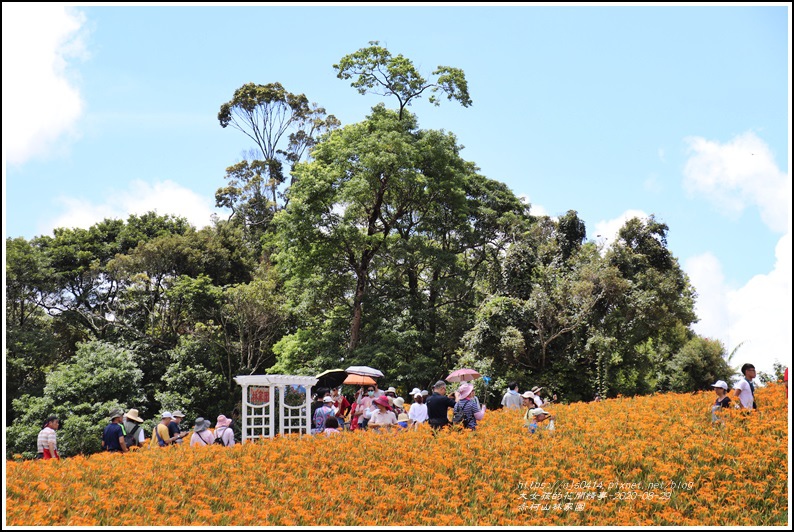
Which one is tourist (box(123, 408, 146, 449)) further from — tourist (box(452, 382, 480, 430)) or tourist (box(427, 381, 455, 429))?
tourist (box(452, 382, 480, 430))

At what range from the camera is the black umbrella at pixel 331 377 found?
20.9 meters

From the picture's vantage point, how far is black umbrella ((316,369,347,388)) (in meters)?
20.9

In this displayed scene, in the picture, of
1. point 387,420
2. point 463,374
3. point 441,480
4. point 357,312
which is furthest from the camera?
point 357,312

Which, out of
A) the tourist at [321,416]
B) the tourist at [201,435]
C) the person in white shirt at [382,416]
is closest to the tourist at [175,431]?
the tourist at [201,435]

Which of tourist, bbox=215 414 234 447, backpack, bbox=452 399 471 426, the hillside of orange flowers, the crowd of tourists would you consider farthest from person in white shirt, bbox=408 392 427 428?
tourist, bbox=215 414 234 447

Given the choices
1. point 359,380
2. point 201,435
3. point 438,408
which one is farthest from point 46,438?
point 359,380

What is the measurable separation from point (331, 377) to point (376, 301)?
32.8 ft

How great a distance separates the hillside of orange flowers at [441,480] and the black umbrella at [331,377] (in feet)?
22.1

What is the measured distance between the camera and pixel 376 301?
3114 centimetres

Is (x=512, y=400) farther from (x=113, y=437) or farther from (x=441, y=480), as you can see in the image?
(x=113, y=437)

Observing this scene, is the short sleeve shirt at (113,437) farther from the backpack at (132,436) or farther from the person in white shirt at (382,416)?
the person in white shirt at (382,416)

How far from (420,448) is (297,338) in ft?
63.4

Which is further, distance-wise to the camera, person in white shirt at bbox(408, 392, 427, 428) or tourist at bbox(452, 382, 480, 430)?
person in white shirt at bbox(408, 392, 427, 428)

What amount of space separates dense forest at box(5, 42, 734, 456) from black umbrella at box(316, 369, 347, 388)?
618cm
